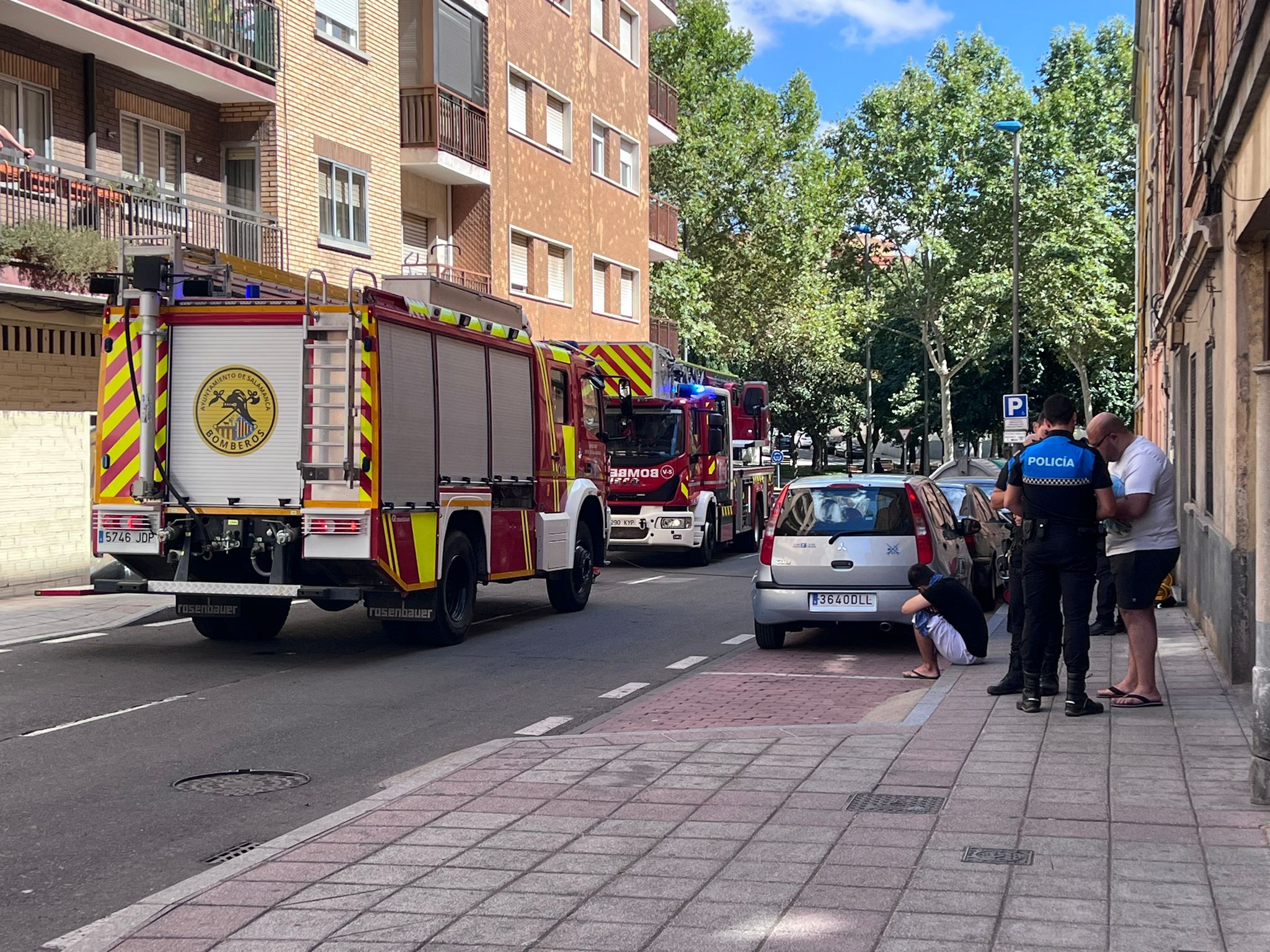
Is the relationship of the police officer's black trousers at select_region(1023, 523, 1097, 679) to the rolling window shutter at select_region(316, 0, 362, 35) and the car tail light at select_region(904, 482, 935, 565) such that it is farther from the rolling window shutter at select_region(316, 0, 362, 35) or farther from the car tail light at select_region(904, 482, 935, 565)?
the rolling window shutter at select_region(316, 0, 362, 35)

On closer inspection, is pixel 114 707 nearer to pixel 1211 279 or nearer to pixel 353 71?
pixel 1211 279

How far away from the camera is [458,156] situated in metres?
27.8

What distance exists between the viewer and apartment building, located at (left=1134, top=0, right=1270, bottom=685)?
27.5 ft

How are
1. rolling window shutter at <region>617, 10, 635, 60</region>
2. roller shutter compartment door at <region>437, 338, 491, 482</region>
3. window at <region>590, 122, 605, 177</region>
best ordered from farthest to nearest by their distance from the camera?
rolling window shutter at <region>617, 10, 635, 60</region> → window at <region>590, 122, 605, 177</region> → roller shutter compartment door at <region>437, 338, 491, 482</region>

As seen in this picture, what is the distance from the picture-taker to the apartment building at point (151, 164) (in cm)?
1748

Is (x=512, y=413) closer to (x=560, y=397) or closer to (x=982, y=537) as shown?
(x=560, y=397)

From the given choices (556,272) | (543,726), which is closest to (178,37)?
(556,272)

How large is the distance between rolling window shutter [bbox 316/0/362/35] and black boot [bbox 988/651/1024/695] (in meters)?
18.1

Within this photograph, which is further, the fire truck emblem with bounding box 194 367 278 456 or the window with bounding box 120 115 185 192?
the window with bounding box 120 115 185 192

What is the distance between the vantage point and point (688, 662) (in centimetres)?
1220

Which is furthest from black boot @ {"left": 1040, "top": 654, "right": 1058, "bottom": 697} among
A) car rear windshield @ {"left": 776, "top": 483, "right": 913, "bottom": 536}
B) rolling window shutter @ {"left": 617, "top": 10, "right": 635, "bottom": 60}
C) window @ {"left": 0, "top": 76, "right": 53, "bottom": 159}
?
rolling window shutter @ {"left": 617, "top": 10, "right": 635, "bottom": 60}

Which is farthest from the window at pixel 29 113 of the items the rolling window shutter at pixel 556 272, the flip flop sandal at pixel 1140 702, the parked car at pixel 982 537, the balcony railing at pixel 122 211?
the flip flop sandal at pixel 1140 702

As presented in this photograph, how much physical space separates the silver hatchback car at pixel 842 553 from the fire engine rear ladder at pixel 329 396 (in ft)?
11.7

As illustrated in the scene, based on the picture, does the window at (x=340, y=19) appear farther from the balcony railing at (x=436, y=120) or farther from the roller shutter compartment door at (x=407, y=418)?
the roller shutter compartment door at (x=407, y=418)
